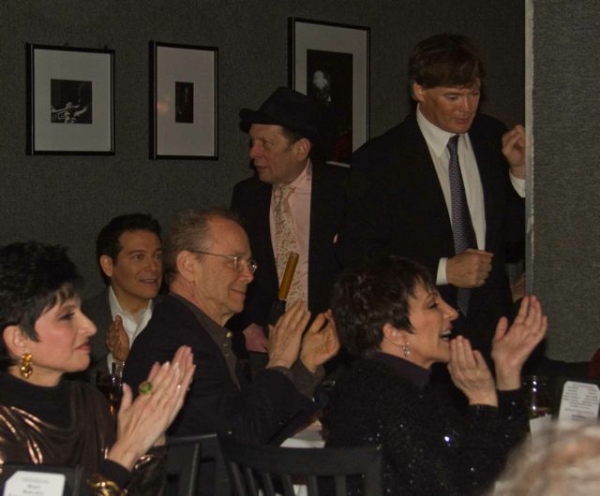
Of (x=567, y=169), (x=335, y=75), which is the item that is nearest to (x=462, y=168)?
(x=567, y=169)

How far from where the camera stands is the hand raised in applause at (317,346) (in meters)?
3.20

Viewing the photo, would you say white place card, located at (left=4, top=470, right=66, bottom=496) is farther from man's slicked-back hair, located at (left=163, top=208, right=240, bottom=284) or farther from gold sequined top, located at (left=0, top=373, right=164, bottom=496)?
man's slicked-back hair, located at (left=163, top=208, right=240, bottom=284)

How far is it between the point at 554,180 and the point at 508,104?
138 inches

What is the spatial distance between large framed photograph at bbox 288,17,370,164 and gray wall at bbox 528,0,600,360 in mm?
2338

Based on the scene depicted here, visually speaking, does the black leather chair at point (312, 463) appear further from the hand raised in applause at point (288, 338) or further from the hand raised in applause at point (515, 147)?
the hand raised in applause at point (515, 147)

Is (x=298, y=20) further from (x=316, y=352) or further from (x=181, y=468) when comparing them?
(x=181, y=468)

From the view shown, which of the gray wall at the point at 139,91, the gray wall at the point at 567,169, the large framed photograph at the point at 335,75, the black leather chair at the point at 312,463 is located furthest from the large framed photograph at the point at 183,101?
the black leather chair at the point at 312,463

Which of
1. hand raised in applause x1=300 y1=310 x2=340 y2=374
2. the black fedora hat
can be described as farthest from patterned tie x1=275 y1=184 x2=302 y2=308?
hand raised in applause x1=300 y1=310 x2=340 y2=374

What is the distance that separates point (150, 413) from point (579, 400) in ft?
3.55

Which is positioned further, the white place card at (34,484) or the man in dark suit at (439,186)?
the man in dark suit at (439,186)

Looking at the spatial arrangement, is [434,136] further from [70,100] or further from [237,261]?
[70,100]

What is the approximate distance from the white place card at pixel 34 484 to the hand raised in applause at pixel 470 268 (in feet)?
6.56

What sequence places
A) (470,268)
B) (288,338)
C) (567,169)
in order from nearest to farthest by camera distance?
(288,338) → (470,268) → (567,169)

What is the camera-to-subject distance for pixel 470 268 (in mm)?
3623
